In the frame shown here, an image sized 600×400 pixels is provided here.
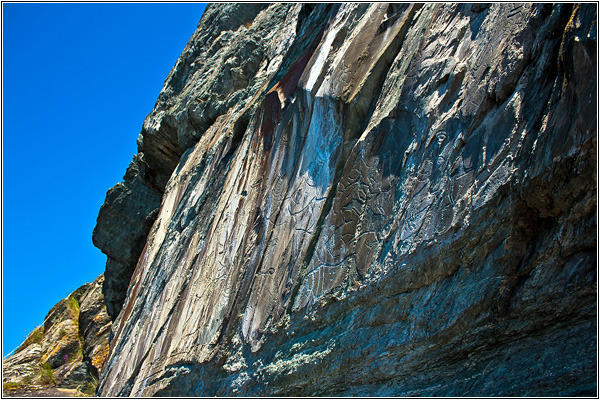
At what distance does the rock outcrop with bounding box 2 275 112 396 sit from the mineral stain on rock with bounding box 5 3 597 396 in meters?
3.91

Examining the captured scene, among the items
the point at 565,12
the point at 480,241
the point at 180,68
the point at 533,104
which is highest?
the point at 180,68

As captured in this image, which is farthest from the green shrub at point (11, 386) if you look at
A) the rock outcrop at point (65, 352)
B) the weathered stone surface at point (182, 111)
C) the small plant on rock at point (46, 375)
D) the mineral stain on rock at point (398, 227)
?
the mineral stain on rock at point (398, 227)

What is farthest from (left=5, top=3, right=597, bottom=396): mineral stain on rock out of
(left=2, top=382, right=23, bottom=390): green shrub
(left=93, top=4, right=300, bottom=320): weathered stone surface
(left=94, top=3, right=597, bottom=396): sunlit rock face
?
(left=2, top=382, right=23, bottom=390): green shrub

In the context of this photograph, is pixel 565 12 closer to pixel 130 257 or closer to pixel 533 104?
pixel 533 104

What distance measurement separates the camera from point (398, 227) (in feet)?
20.4

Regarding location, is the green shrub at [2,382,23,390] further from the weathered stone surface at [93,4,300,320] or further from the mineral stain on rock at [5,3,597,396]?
the mineral stain on rock at [5,3,597,396]

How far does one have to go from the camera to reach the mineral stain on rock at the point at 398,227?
16.0ft

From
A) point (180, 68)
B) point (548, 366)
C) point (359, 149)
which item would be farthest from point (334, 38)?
point (180, 68)

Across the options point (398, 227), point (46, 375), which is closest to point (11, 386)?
point (46, 375)

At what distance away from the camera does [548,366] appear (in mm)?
4723

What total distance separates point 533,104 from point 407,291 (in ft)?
7.31

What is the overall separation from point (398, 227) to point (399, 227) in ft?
0.06

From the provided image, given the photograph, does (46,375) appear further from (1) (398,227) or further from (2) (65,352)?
(1) (398,227)

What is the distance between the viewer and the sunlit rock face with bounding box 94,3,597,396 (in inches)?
192
